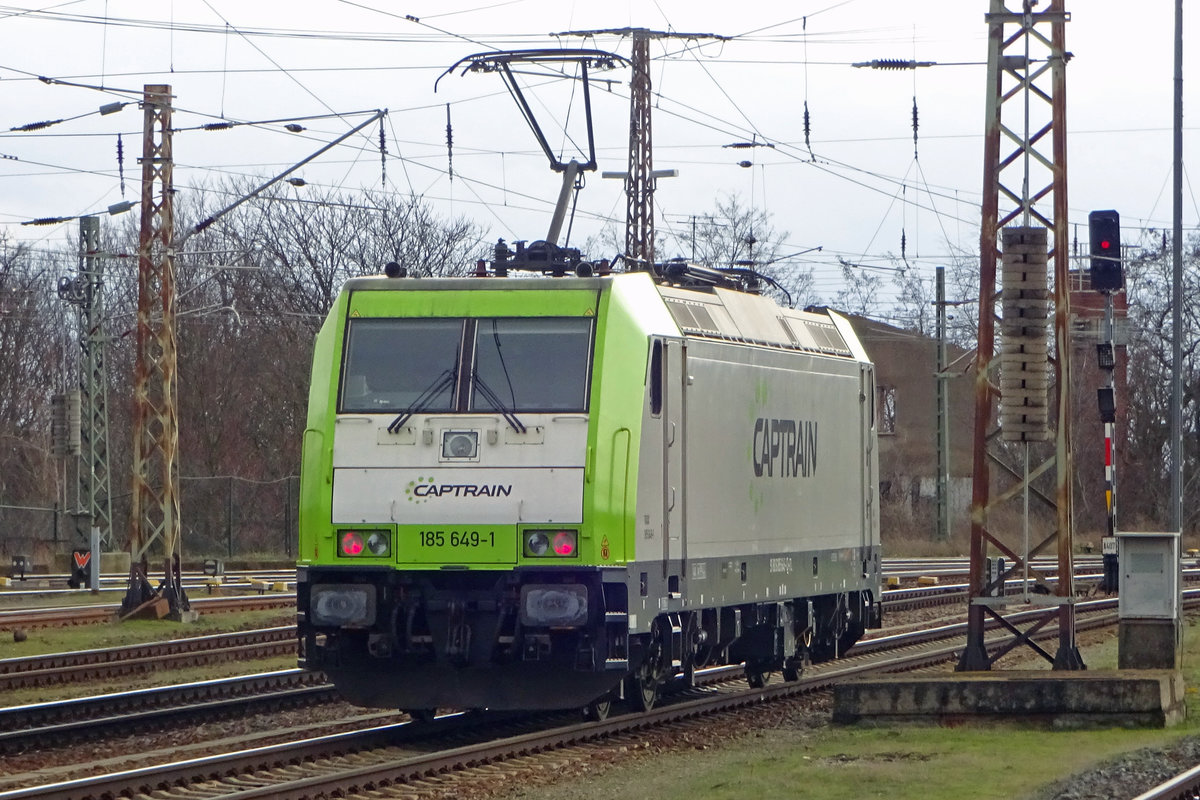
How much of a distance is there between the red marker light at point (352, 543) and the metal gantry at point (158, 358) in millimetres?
12708

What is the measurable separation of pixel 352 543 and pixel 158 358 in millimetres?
13184

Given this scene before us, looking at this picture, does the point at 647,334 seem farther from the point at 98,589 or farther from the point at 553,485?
the point at 98,589

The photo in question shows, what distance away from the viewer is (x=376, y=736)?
13641 millimetres

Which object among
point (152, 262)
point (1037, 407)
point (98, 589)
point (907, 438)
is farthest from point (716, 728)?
point (907, 438)

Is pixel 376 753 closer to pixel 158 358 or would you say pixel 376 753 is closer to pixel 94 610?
pixel 158 358

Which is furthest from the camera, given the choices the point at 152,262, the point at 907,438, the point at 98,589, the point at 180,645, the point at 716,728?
the point at 907,438

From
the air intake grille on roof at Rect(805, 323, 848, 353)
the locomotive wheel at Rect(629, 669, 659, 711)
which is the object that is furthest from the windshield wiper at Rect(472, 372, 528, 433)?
the air intake grille on roof at Rect(805, 323, 848, 353)

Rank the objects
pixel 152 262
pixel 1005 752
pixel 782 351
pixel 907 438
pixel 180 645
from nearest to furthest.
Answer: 1. pixel 1005 752
2. pixel 782 351
3. pixel 180 645
4. pixel 152 262
5. pixel 907 438

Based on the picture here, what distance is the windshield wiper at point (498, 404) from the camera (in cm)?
1349

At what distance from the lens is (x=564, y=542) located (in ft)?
43.2

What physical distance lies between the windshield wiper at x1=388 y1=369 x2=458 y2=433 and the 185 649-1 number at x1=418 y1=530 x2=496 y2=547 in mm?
869

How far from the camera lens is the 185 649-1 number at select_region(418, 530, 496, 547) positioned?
1333 centimetres

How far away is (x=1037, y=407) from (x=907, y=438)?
174 feet

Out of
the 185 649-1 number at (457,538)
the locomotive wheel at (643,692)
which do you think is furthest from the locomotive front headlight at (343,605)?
the locomotive wheel at (643,692)
